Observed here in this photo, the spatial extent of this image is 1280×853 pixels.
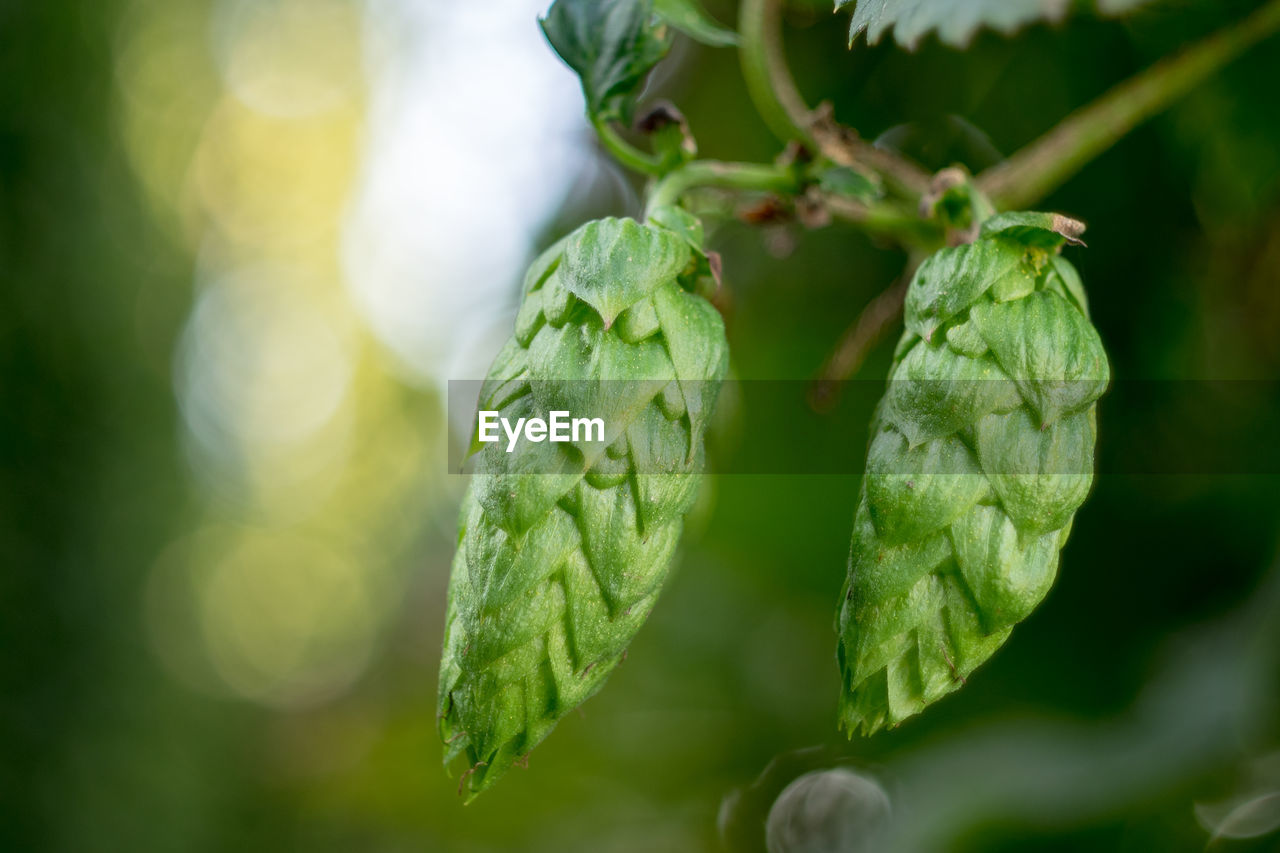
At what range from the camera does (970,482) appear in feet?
1.74

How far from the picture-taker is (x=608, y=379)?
528 mm

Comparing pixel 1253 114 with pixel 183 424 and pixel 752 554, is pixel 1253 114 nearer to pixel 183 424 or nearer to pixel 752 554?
pixel 752 554

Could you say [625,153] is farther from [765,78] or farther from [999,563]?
[999,563]

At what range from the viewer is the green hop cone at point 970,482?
20.7 inches

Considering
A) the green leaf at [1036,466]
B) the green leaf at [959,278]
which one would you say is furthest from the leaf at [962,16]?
the green leaf at [1036,466]

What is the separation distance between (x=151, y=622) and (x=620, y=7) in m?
6.65

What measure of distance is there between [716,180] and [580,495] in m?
0.32

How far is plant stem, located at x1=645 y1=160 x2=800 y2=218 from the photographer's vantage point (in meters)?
0.67

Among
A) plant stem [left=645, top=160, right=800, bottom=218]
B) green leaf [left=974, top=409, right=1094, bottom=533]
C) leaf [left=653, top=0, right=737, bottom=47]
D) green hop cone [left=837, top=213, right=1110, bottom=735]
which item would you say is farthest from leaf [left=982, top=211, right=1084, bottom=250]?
leaf [left=653, top=0, right=737, bottom=47]

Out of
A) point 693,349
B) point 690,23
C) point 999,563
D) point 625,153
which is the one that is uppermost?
point 690,23

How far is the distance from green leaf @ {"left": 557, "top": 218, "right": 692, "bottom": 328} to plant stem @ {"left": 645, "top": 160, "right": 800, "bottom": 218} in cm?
6

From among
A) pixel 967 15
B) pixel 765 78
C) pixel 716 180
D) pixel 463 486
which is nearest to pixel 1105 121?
pixel 967 15

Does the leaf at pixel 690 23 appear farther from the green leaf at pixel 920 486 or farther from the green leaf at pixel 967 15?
the green leaf at pixel 920 486

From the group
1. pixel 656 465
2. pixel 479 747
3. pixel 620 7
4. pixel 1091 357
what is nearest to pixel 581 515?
pixel 656 465
